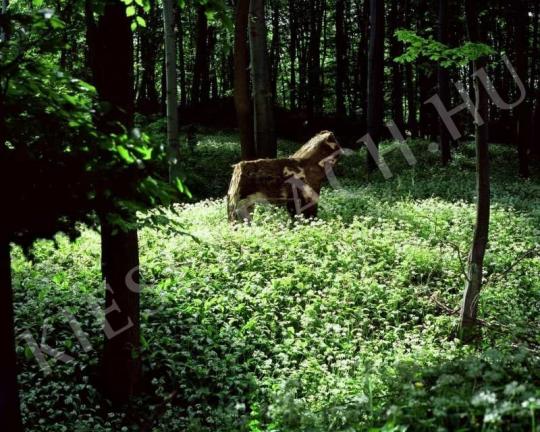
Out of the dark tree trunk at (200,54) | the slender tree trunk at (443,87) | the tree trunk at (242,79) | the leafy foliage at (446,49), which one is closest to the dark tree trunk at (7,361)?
the leafy foliage at (446,49)

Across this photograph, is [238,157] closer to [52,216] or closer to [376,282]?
[376,282]

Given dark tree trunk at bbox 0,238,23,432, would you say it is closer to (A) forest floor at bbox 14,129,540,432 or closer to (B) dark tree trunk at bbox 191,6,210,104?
(A) forest floor at bbox 14,129,540,432

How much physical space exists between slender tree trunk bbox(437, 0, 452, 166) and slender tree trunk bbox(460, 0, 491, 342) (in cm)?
1339

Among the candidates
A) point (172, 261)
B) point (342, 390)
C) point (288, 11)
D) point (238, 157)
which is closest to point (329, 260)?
point (172, 261)

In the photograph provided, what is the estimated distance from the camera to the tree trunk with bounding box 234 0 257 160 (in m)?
16.3

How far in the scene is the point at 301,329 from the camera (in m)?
7.10

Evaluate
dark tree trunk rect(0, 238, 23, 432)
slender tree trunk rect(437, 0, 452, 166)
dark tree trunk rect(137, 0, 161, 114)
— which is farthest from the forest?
dark tree trunk rect(137, 0, 161, 114)

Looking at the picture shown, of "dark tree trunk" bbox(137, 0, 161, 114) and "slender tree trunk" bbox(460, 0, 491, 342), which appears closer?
"slender tree trunk" bbox(460, 0, 491, 342)

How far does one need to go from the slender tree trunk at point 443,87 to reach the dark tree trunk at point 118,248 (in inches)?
626

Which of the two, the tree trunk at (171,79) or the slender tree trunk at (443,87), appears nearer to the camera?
the tree trunk at (171,79)

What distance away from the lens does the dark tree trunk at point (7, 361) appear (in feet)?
11.4

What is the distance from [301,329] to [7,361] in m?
4.19

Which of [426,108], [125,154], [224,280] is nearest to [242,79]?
[224,280]

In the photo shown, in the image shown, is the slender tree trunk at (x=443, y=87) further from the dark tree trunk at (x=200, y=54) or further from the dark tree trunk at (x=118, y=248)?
the dark tree trunk at (x=118, y=248)
